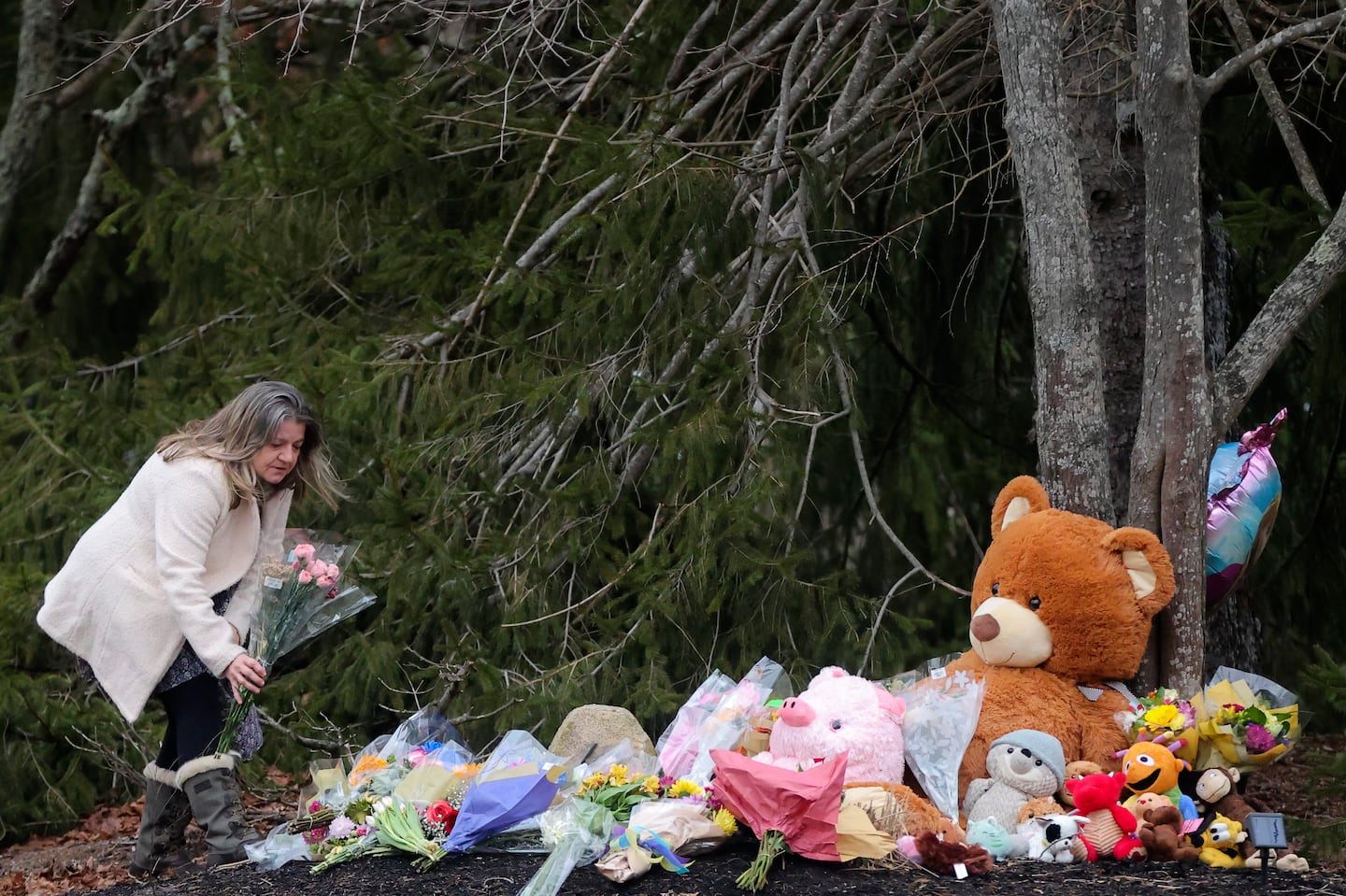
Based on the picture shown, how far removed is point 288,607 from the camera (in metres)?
3.70

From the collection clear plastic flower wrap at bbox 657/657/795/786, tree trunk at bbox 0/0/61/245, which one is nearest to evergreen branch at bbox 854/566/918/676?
clear plastic flower wrap at bbox 657/657/795/786

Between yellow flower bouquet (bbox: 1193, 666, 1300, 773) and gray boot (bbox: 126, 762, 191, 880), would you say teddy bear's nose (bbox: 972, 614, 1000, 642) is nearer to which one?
yellow flower bouquet (bbox: 1193, 666, 1300, 773)

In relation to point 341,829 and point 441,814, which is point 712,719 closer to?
point 441,814

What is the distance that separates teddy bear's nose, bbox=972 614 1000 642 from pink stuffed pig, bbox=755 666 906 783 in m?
0.29

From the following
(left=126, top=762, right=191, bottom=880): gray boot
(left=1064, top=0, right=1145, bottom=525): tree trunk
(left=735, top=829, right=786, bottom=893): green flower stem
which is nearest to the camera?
(left=735, top=829, right=786, bottom=893): green flower stem

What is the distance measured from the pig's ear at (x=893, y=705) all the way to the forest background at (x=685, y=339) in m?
0.70

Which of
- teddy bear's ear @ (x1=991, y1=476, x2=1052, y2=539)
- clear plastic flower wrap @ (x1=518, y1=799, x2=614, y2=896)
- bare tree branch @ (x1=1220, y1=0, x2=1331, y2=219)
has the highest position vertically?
bare tree branch @ (x1=1220, y1=0, x2=1331, y2=219)

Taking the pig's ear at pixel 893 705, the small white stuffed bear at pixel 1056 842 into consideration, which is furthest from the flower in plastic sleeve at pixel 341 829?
the small white stuffed bear at pixel 1056 842

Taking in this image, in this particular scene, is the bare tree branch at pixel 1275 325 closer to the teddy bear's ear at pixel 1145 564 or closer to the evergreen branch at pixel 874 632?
the teddy bear's ear at pixel 1145 564

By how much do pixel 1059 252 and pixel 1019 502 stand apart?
2.39 feet

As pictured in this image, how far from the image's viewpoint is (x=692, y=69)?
17.8 feet

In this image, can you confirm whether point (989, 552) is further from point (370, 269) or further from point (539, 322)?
point (370, 269)

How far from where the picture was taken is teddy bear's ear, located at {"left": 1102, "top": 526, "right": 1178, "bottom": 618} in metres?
3.47

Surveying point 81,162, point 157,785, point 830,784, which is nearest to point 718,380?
point 830,784
